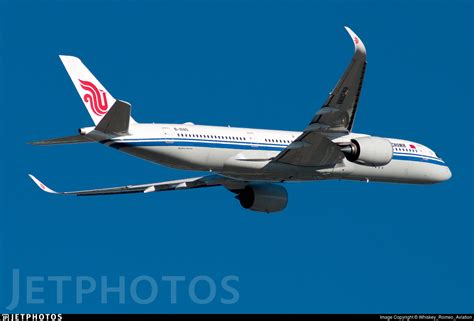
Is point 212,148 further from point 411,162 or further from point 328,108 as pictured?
point 411,162

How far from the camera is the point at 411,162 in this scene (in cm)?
5197

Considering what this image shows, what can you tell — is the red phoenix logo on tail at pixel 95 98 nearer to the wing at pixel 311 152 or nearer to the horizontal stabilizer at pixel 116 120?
the horizontal stabilizer at pixel 116 120

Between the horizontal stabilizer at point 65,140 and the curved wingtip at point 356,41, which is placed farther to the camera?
the horizontal stabilizer at point 65,140

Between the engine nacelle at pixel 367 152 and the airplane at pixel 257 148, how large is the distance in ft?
0.13

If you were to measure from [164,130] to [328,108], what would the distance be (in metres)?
6.37

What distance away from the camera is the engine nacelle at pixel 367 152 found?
47.1m

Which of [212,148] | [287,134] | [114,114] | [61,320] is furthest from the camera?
[287,134]

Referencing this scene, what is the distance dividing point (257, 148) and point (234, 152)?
Answer: 1.27 m

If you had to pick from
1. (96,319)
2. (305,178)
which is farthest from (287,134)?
(96,319)

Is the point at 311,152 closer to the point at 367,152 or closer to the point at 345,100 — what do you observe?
the point at 367,152

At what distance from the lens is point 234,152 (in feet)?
155

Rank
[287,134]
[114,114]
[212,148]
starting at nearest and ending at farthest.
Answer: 1. [114,114]
2. [212,148]
3. [287,134]

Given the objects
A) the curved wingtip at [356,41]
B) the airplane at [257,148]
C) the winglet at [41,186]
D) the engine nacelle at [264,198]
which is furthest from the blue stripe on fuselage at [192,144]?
the curved wingtip at [356,41]

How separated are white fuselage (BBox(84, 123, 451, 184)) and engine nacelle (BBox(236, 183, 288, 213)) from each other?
2.53 metres
